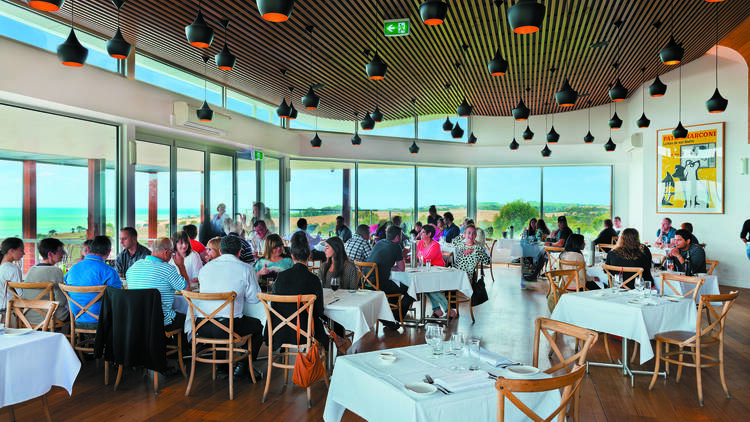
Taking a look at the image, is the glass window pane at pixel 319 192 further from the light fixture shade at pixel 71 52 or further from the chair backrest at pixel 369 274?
the light fixture shade at pixel 71 52

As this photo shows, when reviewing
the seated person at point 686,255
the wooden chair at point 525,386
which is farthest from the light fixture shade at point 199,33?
the seated person at point 686,255

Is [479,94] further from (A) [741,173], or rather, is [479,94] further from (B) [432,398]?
(B) [432,398]

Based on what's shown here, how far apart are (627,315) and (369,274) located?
9.86 feet

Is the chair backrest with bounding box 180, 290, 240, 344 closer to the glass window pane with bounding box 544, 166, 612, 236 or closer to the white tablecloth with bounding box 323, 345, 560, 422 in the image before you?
the white tablecloth with bounding box 323, 345, 560, 422

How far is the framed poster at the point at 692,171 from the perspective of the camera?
396 inches

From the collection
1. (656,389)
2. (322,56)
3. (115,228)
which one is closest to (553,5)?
(322,56)

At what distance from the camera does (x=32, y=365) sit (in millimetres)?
3287

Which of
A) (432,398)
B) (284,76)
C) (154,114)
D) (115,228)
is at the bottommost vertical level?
(432,398)

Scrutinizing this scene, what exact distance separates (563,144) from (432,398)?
528 inches

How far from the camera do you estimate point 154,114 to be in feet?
26.6

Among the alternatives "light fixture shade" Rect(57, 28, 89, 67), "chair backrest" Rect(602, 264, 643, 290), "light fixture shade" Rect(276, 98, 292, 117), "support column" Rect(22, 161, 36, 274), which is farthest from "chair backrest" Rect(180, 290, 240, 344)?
"chair backrest" Rect(602, 264, 643, 290)

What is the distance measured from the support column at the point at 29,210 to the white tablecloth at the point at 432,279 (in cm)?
513

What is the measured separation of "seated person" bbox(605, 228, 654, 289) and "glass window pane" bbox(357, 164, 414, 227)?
29.1ft

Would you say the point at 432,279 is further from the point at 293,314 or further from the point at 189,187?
the point at 189,187
